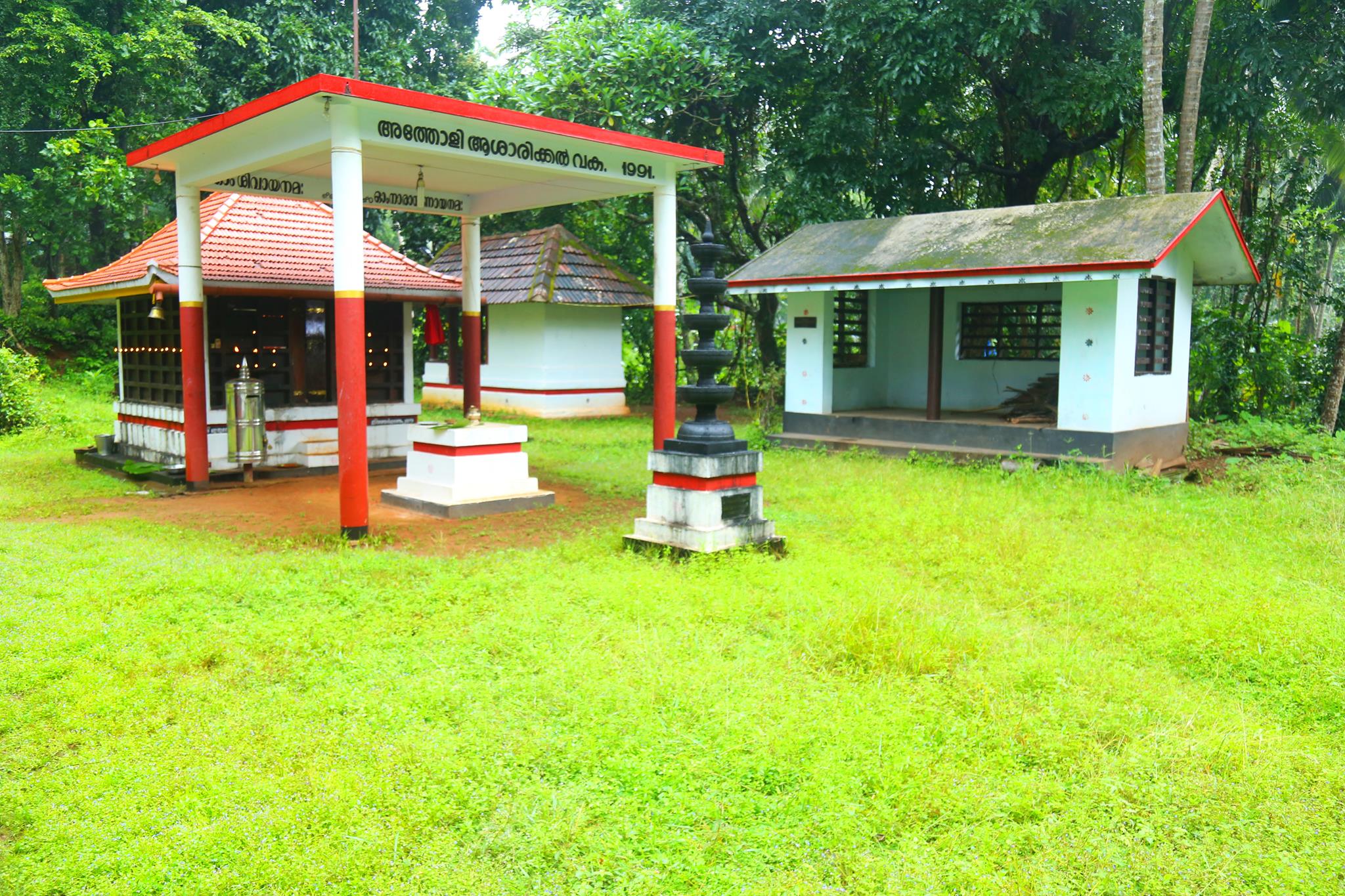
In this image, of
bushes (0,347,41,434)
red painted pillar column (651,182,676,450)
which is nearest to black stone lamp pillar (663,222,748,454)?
red painted pillar column (651,182,676,450)

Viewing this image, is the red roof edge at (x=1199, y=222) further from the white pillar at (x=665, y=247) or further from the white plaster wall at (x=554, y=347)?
the white plaster wall at (x=554, y=347)

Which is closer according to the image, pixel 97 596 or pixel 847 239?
pixel 97 596

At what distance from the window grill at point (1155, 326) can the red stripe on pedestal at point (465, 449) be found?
842 centimetres

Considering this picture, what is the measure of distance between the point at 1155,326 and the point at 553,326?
1184cm

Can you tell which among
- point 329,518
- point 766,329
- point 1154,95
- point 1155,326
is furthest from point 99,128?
point 1155,326

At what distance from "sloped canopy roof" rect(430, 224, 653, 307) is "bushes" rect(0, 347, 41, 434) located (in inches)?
319

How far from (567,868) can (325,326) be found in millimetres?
11409

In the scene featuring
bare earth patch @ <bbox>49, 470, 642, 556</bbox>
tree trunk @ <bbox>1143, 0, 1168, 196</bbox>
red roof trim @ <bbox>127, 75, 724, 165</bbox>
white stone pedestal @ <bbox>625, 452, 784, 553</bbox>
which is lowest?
bare earth patch @ <bbox>49, 470, 642, 556</bbox>

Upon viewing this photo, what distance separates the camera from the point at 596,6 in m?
21.8

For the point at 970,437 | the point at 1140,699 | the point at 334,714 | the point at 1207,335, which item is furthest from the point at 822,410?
the point at 334,714

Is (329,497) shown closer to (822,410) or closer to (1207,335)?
(822,410)

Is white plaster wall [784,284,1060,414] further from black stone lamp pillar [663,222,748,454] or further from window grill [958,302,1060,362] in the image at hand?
black stone lamp pillar [663,222,748,454]

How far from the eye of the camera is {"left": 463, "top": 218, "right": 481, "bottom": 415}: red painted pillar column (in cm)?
1339

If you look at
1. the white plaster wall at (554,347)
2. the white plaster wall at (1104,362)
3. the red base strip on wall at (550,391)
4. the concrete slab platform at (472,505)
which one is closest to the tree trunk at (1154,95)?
the white plaster wall at (1104,362)
